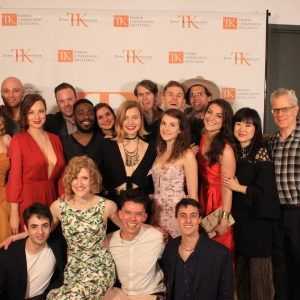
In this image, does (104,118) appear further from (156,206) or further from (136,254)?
(136,254)

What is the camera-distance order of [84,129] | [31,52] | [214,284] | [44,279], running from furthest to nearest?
1. [31,52]
2. [84,129]
3. [44,279]
4. [214,284]

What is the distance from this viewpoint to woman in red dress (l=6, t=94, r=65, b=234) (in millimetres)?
3143

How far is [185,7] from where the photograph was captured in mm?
4602

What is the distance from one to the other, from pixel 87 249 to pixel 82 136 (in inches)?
39.6

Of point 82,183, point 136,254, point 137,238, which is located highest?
point 82,183

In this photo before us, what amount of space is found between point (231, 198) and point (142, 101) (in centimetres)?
129

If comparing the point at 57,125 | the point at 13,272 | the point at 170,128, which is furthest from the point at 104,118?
the point at 13,272

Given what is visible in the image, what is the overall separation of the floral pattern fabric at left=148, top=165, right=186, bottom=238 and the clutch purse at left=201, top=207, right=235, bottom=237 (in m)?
0.21

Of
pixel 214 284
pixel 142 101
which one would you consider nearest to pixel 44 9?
pixel 142 101

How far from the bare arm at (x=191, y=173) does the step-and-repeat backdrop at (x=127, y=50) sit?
5.20 ft

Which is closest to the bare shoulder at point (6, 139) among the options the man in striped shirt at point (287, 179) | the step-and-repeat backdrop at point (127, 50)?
the step-and-repeat backdrop at point (127, 50)

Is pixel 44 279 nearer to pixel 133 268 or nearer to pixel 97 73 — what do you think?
pixel 133 268

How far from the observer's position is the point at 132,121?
319cm

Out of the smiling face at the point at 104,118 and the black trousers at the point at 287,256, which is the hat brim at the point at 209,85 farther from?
the black trousers at the point at 287,256
